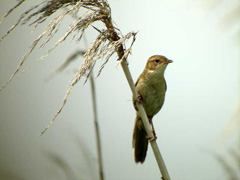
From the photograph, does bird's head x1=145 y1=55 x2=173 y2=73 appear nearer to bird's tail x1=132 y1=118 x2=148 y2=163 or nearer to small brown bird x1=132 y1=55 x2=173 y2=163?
small brown bird x1=132 y1=55 x2=173 y2=163

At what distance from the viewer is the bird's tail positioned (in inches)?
117

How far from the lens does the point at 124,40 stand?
1.29m

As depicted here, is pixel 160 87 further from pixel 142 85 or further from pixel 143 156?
pixel 143 156

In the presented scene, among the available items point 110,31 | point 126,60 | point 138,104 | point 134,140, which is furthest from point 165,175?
point 134,140

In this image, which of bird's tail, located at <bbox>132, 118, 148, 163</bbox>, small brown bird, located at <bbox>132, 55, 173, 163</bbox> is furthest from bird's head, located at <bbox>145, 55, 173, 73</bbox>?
bird's tail, located at <bbox>132, 118, 148, 163</bbox>

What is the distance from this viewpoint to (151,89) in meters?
3.21

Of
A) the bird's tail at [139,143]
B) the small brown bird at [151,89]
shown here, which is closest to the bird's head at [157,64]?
the small brown bird at [151,89]

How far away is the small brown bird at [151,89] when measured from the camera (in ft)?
10.5

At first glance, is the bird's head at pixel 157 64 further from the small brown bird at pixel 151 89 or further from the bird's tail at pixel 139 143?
the bird's tail at pixel 139 143

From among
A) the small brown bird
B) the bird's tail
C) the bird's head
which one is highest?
the bird's head

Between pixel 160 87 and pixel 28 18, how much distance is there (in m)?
2.12

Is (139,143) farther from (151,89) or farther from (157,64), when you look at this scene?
(157,64)

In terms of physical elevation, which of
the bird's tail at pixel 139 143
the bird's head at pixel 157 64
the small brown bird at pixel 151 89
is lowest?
the bird's tail at pixel 139 143

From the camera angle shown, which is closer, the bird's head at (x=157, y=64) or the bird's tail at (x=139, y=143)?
the bird's tail at (x=139, y=143)
